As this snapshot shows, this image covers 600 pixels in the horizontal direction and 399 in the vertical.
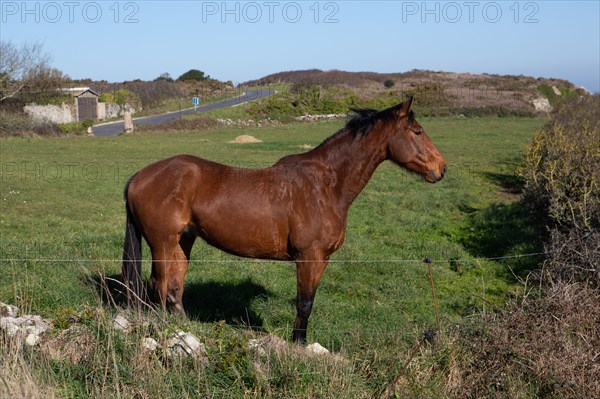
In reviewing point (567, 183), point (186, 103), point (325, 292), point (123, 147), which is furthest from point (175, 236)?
point (186, 103)

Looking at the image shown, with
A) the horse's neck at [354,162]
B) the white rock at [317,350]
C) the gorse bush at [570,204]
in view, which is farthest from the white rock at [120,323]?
the gorse bush at [570,204]

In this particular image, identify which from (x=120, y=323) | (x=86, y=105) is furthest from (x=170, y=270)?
(x=86, y=105)

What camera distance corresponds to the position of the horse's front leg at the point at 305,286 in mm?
5520

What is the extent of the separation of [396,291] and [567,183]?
175 inches

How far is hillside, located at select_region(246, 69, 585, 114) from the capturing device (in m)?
51.5

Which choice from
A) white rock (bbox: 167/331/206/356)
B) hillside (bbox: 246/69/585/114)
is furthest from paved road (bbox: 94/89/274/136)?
white rock (bbox: 167/331/206/356)

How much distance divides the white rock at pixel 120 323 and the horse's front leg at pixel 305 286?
1.54 meters

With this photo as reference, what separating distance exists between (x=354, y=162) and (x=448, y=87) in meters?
58.5

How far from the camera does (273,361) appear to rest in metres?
4.37

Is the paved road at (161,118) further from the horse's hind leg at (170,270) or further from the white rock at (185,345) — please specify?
the white rock at (185,345)

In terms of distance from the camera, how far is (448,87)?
201 feet

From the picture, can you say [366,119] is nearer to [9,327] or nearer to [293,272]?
[293,272]

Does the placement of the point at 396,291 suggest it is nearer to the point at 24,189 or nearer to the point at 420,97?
the point at 24,189

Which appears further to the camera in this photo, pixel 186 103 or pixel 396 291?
pixel 186 103
